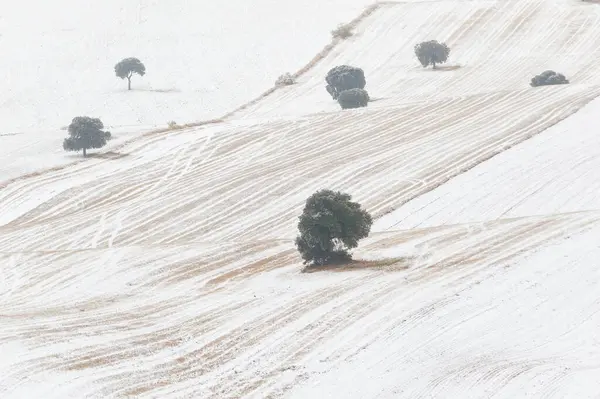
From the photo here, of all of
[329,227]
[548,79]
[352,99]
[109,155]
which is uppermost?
[352,99]

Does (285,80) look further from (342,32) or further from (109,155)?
(109,155)

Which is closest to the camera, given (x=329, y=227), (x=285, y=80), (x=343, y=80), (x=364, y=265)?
(x=364, y=265)

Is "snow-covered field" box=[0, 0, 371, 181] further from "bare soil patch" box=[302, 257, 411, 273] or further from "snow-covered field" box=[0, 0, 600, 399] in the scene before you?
"bare soil patch" box=[302, 257, 411, 273]

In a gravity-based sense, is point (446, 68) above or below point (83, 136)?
above

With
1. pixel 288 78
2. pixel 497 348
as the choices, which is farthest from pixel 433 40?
pixel 497 348

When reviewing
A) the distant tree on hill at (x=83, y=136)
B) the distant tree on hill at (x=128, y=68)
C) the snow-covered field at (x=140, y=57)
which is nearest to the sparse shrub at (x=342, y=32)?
the snow-covered field at (x=140, y=57)

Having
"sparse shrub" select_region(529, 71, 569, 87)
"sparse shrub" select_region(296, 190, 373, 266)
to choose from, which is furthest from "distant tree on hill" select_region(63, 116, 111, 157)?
"sparse shrub" select_region(296, 190, 373, 266)

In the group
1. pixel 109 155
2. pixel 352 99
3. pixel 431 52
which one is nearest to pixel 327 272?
pixel 109 155
